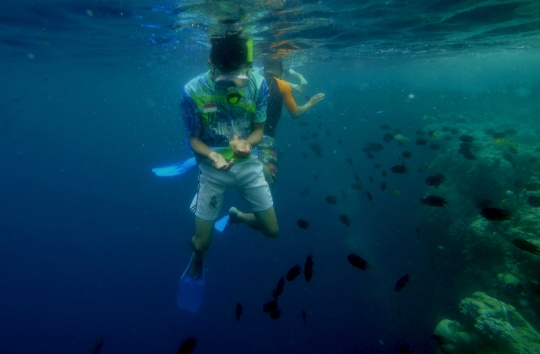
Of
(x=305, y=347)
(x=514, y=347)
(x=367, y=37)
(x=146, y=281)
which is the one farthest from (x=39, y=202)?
(x=514, y=347)

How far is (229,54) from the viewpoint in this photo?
12.0ft

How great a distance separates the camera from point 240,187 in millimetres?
5055

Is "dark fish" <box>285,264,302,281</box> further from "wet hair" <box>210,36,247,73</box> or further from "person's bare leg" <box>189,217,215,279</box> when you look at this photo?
"wet hair" <box>210,36,247,73</box>

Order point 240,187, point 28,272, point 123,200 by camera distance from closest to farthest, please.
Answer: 1. point 240,187
2. point 28,272
3. point 123,200

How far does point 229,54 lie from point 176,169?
261 centimetres

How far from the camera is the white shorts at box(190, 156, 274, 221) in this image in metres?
4.79

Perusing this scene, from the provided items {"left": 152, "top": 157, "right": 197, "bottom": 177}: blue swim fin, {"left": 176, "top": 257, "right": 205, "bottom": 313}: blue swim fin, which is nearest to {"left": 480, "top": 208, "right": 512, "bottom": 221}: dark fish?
{"left": 152, "top": 157, "right": 197, "bottom": 177}: blue swim fin

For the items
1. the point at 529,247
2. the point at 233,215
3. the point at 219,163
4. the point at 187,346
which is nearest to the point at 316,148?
the point at 233,215

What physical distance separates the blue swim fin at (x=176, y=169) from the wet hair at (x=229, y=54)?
7.37 ft

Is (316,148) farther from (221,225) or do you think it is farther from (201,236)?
(201,236)

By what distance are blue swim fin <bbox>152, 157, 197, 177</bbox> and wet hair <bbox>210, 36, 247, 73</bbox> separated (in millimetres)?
2248

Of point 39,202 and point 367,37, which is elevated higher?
point 367,37

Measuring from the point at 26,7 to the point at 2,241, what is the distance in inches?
1136

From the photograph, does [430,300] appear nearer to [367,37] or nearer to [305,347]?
[305,347]
